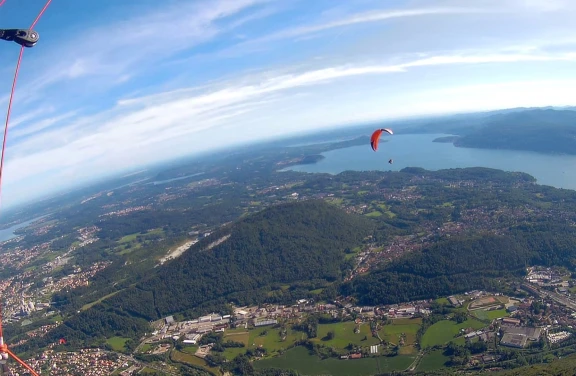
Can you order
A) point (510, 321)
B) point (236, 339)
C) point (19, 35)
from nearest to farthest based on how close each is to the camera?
point (19, 35), point (510, 321), point (236, 339)

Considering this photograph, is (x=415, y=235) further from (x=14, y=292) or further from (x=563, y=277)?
(x=14, y=292)

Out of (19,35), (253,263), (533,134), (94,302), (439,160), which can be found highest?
Answer: (19,35)

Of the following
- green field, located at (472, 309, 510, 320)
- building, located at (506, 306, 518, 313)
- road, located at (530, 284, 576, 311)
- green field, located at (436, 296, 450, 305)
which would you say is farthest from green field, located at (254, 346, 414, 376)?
road, located at (530, 284, 576, 311)

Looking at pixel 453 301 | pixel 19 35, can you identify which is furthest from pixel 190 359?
pixel 19 35

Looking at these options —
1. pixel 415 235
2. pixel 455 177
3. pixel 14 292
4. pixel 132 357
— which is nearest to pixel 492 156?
pixel 455 177

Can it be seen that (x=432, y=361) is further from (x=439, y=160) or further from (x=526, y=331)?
(x=439, y=160)

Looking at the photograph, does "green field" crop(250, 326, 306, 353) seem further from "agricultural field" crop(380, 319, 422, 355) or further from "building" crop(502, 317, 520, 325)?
"building" crop(502, 317, 520, 325)

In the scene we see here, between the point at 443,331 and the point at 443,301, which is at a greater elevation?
the point at 443,301
